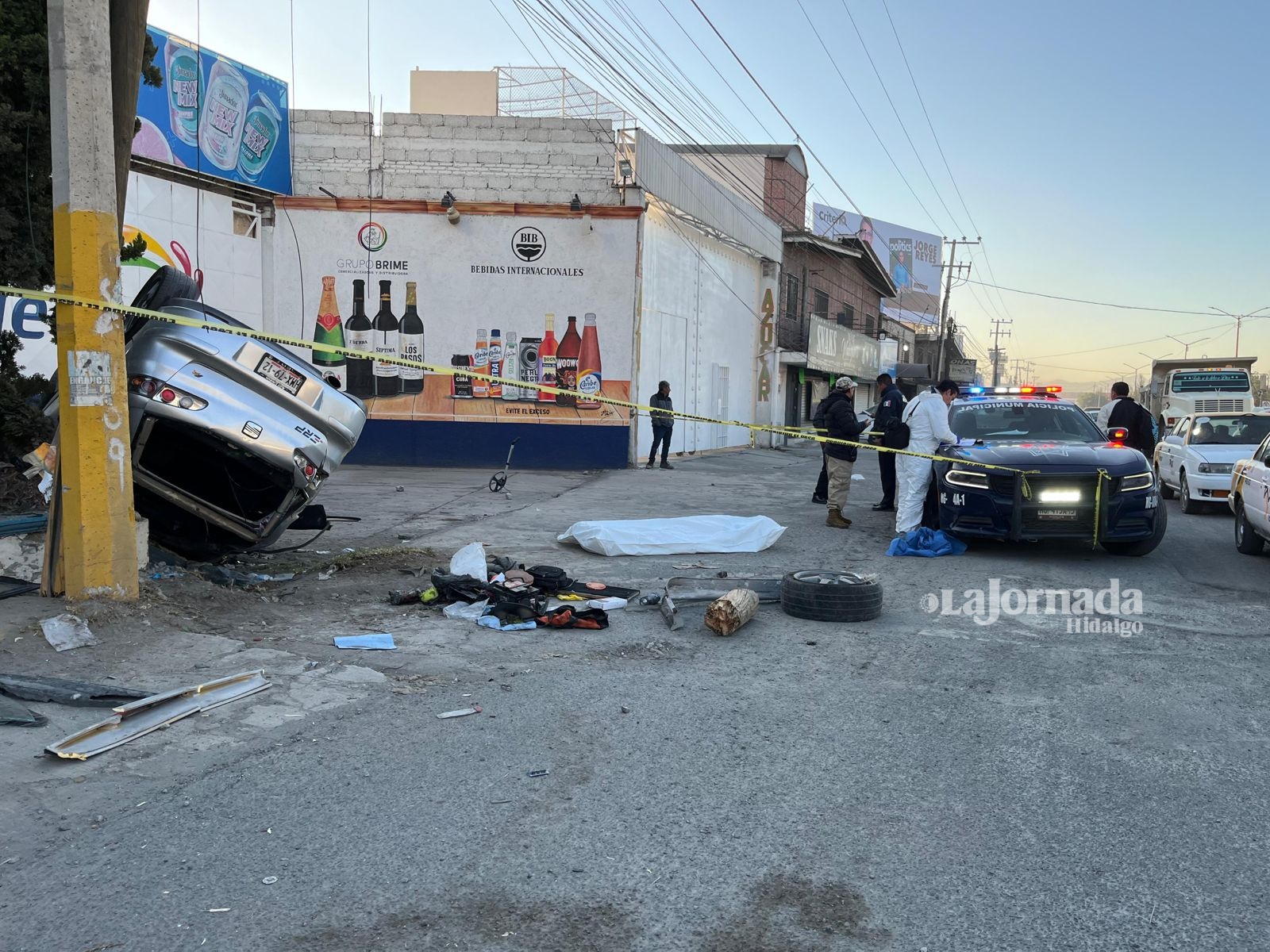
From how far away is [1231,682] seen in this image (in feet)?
17.7

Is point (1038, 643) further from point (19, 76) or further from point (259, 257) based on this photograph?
point (259, 257)

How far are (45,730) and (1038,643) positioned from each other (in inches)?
215

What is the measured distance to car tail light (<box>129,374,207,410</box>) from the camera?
6.32 meters

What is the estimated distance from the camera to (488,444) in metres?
18.4

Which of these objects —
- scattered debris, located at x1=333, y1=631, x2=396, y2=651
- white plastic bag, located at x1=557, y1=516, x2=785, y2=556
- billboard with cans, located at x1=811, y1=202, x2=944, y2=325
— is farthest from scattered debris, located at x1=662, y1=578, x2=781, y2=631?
billboard with cans, located at x1=811, y1=202, x2=944, y2=325

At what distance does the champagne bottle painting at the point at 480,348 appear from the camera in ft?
59.7

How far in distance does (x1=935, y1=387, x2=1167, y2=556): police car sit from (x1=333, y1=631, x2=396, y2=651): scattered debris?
5.53m

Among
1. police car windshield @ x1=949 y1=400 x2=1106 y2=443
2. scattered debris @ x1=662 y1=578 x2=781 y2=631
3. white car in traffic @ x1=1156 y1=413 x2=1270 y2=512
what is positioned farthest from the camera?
white car in traffic @ x1=1156 y1=413 x2=1270 y2=512

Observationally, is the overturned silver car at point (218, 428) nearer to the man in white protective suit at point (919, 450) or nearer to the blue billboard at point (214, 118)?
the man in white protective suit at point (919, 450)

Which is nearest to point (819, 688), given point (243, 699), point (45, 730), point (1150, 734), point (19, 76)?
point (1150, 734)

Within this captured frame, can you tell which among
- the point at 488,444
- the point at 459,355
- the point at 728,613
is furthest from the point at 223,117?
the point at 728,613

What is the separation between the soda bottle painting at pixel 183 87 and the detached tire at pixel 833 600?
13.5 metres

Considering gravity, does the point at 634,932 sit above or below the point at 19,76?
below

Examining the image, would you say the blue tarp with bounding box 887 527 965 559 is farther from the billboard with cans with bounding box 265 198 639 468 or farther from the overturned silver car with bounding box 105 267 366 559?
the billboard with cans with bounding box 265 198 639 468
